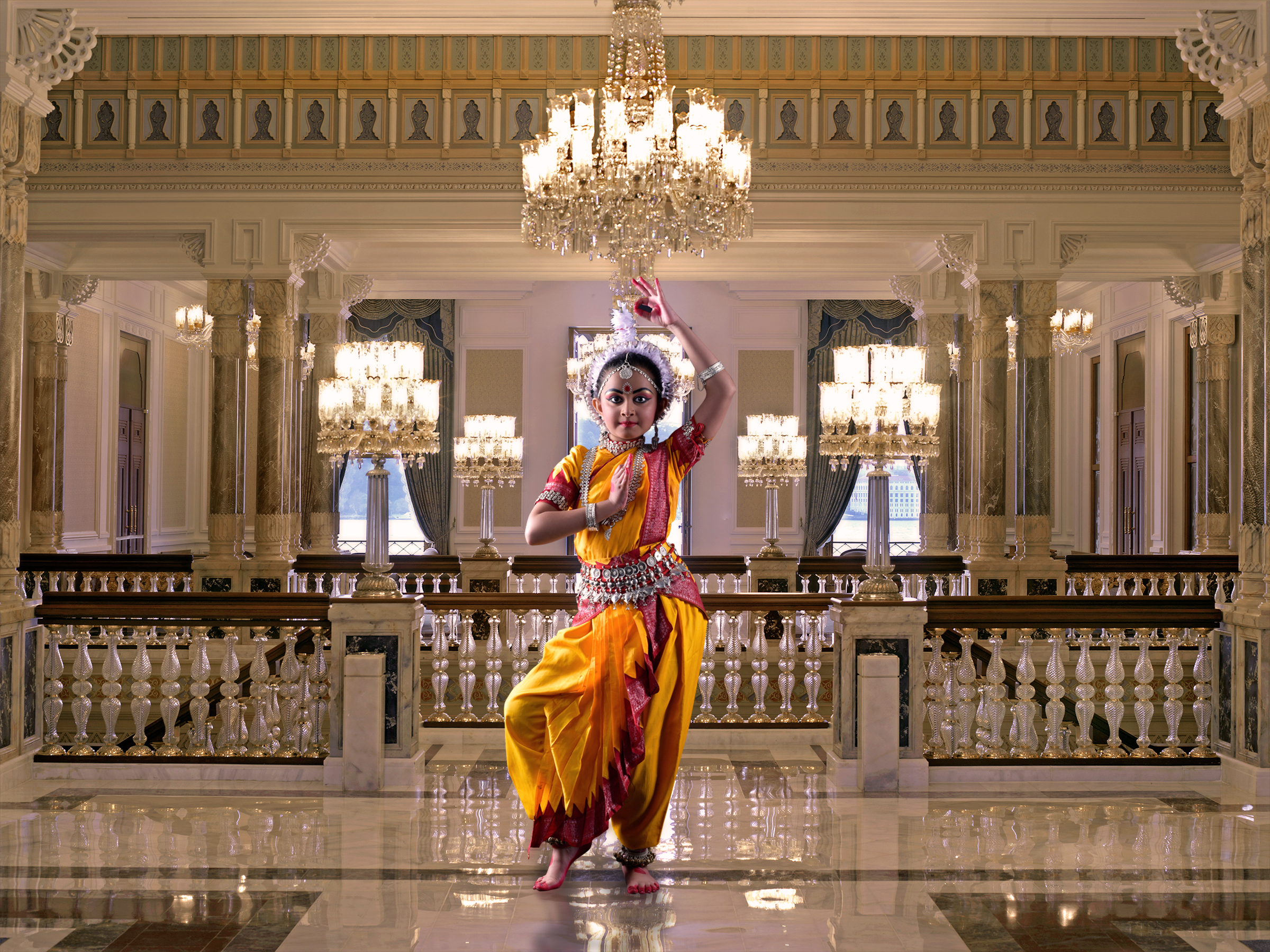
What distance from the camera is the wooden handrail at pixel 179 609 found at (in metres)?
6.51

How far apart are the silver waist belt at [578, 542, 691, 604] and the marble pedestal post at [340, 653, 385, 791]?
85.5 inches

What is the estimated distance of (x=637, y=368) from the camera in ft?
14.4

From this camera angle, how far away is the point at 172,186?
11367mm

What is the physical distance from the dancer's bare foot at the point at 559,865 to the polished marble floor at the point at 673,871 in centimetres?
7

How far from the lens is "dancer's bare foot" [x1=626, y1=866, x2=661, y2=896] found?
14.2 ft

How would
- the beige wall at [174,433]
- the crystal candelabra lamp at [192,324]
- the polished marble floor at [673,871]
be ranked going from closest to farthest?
the polished marble floor at [673,871] → the crystal candelabra lamp at [192,324] → the beige wall at [174,433]

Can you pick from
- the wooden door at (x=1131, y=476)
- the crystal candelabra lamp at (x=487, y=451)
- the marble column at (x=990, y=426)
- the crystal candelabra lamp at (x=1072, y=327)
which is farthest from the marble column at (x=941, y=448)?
the crystal candelabra lamp at (x=487, y=451)

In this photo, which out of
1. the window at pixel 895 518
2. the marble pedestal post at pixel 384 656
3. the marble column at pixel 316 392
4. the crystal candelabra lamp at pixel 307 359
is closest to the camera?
the marble pedestal post at pixel 384 656

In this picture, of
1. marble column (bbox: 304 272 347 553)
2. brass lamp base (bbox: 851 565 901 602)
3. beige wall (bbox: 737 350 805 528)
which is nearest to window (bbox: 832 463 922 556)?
beige wall (bbox: 737 350 805 528)

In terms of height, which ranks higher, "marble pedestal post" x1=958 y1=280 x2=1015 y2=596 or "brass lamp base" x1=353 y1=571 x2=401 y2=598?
"marble pedestal post" x1=958 y1=280 x2=1015 y2=596

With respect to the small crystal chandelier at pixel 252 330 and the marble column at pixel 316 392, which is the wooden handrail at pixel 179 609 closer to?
the small crystal chandelier at pixel 252 330

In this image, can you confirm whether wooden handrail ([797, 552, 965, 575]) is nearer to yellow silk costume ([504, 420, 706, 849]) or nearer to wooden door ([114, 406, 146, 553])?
yellow silk costume ([504, 420, 706, 849])

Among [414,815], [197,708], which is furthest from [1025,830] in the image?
[197,708]

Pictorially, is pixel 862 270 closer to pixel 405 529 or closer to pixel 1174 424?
pixel 1174 424
